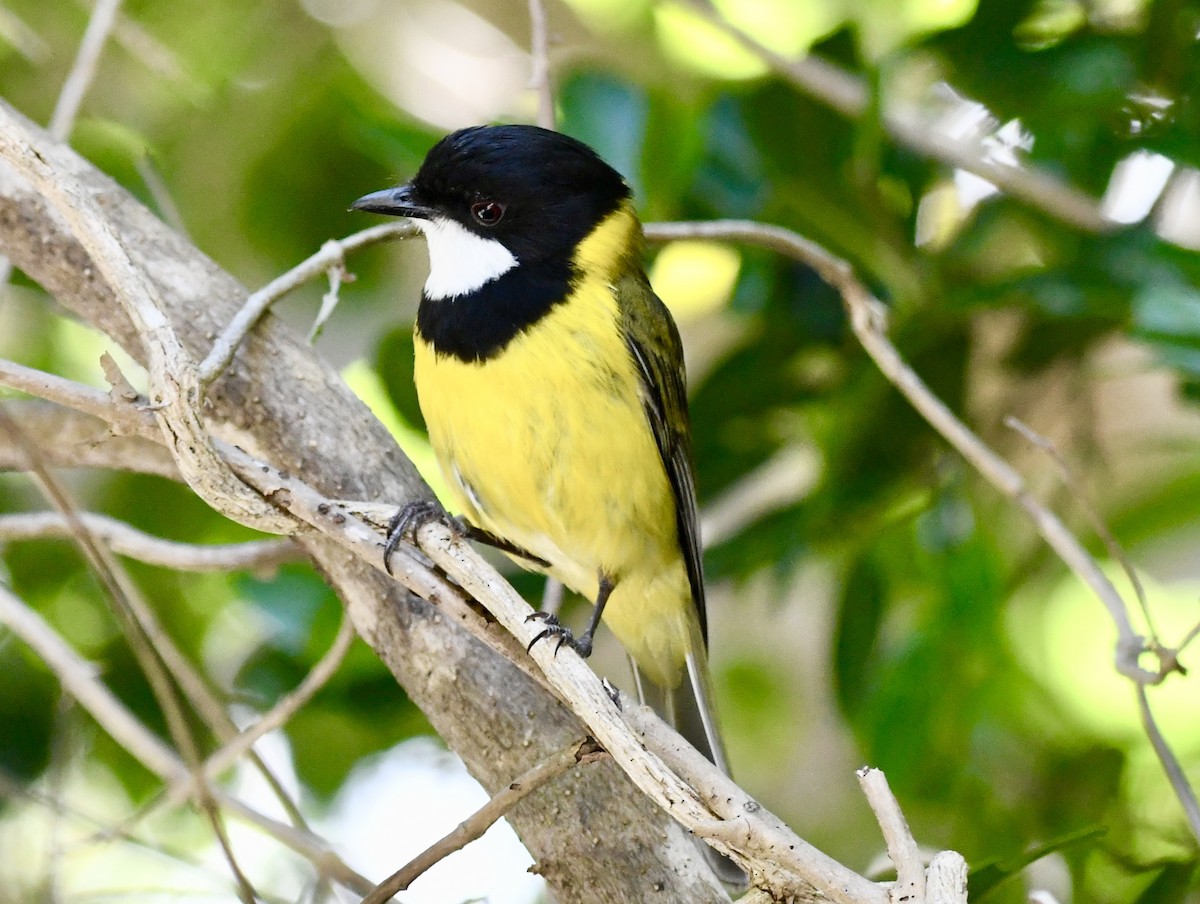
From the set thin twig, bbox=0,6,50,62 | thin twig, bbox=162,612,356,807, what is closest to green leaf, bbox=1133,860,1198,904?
thin twig, bbox=162,612,356,807

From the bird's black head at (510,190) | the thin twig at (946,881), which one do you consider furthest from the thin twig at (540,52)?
the thin twig at (946,881)

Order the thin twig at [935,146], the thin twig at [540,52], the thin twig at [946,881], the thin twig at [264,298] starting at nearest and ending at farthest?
the thin twig at [946,881], the thin twig at [264,298], the thin twig at [540,52], the thin twig at [935,146]

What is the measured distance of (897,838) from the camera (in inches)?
65.4

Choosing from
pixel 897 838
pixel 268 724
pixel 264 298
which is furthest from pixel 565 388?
pixel 897 838

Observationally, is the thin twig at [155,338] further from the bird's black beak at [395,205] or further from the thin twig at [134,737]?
the bird's black beak at [395,205]

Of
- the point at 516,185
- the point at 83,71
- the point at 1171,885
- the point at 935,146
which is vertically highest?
the point at 83,71

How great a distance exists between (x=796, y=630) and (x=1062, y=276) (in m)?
2.07

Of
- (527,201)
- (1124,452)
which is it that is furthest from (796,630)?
(527,201)

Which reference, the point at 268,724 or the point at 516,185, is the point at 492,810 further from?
the point at 516,185

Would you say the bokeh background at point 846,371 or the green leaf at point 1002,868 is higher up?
the bokeh background at point 846,371

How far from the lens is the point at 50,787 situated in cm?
290

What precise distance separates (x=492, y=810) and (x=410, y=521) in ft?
1.54

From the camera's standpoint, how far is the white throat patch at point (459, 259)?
9.41 ft

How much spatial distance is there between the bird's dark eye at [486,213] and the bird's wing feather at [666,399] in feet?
0.98
